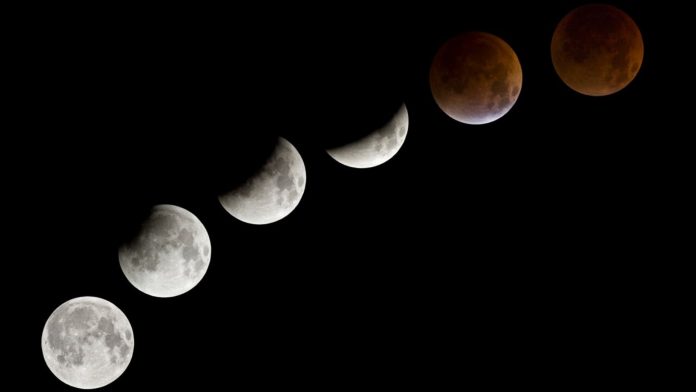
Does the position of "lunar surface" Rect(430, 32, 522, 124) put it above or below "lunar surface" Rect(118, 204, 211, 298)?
above

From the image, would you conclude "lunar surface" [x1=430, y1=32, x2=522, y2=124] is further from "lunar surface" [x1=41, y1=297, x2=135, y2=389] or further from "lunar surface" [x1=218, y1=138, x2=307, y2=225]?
"lunar surface" [x1=41, y1=297, x2=135, y2=389]

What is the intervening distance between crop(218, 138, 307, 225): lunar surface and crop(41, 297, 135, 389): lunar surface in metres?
1.39

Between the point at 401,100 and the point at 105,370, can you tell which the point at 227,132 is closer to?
the point at 401,100

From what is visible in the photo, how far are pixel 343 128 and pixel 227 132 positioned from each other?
1021 mm

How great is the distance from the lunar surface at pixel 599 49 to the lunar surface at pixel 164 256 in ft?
12.3

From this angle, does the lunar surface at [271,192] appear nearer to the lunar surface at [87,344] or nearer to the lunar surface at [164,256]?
the lunar surface at [164,256]

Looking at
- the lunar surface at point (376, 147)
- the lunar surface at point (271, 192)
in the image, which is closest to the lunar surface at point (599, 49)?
the lunar surface at point (376, 147)

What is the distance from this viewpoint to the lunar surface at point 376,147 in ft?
22.1

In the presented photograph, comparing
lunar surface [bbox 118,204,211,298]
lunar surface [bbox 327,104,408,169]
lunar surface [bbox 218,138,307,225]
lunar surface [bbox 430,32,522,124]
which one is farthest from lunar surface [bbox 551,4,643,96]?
lunar surface [bbox 118,204,211,298]

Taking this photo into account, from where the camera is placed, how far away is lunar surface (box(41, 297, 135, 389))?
Answer: 620cm

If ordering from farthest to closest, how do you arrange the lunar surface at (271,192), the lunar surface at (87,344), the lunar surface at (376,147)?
the lunar surface at (376,147), the lunar surface at (271,192), the lunar surface at (87,344)

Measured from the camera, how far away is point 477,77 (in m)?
6.72

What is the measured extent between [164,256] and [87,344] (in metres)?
0.96

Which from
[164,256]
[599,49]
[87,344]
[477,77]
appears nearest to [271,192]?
[164,256]
